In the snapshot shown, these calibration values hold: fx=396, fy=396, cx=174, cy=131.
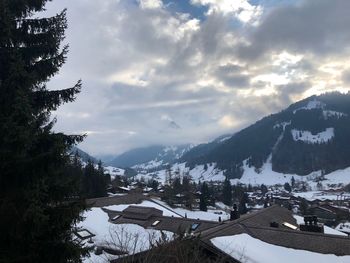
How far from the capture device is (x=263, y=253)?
25375 mm

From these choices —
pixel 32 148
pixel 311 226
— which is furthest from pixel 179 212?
pixel 32 148

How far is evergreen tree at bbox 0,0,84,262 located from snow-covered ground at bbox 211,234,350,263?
14.1 meters

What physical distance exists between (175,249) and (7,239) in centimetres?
547

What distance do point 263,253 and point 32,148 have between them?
18.8 metres

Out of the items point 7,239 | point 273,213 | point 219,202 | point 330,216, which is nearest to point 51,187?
point 7,239

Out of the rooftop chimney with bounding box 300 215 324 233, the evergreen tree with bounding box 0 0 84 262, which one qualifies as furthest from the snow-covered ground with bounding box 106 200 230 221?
the evergreen tree with bounding box 0 0 84 262

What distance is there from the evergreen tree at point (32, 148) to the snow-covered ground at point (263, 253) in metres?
14.1

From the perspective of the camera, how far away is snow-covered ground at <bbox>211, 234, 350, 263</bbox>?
78.3 feet

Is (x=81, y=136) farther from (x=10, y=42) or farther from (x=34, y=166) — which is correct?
(x=10, y=42)

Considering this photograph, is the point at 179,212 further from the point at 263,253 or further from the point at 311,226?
the point at 263,253

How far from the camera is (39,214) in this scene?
9.71 m

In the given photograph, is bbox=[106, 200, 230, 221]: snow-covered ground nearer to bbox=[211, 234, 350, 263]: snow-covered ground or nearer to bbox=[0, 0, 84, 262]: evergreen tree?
bbox=[211, 234, 350, 263]: snow-covered ground

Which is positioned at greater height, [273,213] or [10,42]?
[10,42]

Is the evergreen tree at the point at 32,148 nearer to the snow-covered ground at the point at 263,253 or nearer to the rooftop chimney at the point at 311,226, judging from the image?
the snow-covered ground at the point at 263,253
